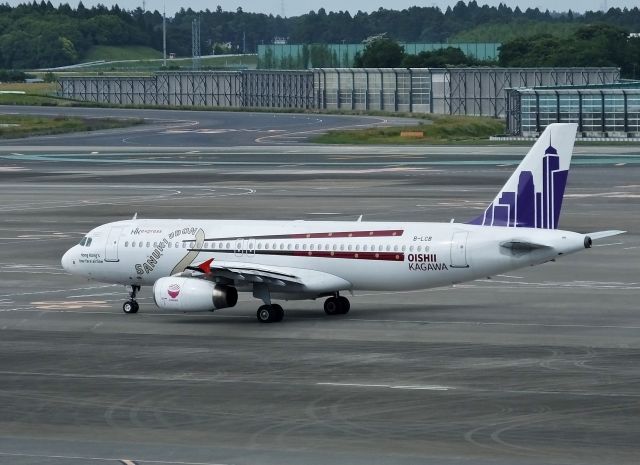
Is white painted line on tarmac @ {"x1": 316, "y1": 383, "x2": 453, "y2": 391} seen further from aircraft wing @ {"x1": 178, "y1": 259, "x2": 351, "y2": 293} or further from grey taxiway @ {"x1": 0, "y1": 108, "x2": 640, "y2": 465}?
aircraft wing @ {"x1": 178, "y1": 259, "x2": 351, "y2": 293}

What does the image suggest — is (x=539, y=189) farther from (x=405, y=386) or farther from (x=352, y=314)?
(x=405, y=386)

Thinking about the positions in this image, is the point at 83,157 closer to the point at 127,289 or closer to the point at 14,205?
the point at 14,205

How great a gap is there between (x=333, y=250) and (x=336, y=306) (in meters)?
2.71

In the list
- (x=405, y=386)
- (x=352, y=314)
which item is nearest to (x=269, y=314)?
(x=352, y=314)

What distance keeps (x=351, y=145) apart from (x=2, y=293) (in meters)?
106

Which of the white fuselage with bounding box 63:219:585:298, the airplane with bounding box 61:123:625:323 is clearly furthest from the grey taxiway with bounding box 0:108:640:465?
the white fuselage with bounding box 63:219:585:298

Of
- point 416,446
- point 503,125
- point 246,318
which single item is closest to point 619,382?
point 416,446

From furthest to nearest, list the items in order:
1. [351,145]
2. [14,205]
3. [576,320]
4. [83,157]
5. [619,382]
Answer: [351,145]
[83,157]
[14,205]
[576,320]
[619,382]

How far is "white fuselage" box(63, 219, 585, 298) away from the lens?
158 ft

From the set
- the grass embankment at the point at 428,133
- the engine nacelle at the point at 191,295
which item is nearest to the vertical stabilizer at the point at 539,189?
the engine nacelle at the point at 191,295

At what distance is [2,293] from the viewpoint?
59.4 metres

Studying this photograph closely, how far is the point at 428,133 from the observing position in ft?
568

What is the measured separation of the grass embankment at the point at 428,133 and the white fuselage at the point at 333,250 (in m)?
110

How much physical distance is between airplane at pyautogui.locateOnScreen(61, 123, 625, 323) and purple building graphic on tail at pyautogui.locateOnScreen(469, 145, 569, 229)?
3cm
